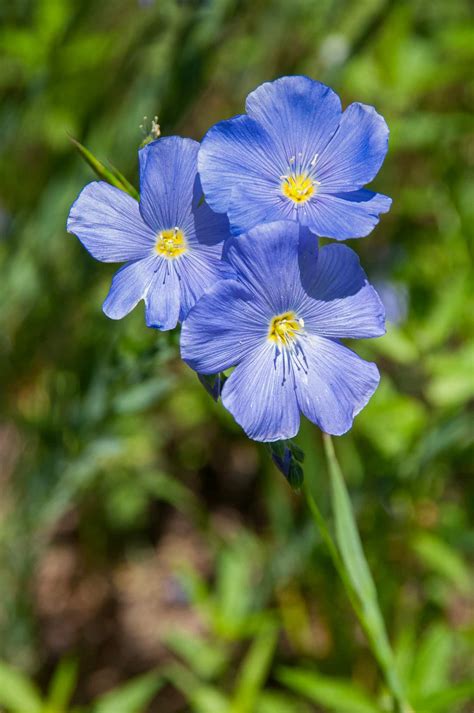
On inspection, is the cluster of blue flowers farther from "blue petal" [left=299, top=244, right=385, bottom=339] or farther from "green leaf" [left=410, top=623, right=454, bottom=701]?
"green leaf" [left=410, top=623, right=454, bottom=701]

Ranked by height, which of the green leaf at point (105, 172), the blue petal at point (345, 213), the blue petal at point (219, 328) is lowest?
the blue petal at point (219, 328)

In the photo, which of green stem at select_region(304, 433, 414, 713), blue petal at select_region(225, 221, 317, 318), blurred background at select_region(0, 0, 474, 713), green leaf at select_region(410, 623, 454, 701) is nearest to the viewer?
blue petal at select_region(225, 221, 317, 318)

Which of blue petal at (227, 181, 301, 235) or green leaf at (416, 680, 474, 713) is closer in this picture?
blue petal at (227, 181, 301, 235)

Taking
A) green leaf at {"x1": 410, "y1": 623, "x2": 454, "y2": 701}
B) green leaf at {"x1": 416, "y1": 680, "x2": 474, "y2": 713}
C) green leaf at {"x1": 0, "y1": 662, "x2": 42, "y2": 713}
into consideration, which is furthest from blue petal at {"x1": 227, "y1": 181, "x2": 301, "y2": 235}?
green leaf at {"x1": 0, "y1": 662, "x2": 42, "y2": 713}

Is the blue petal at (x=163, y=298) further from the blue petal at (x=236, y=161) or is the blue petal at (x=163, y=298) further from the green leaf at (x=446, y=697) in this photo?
the green leaf at (x=446, y=697)

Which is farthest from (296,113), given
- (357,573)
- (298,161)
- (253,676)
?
(253,676)

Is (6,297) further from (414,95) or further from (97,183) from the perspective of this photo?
(414,95)

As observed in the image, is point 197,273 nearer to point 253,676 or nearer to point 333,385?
point 333,385

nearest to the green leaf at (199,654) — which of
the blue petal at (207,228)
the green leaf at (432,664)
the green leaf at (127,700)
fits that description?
the green leaf at (127,700)
